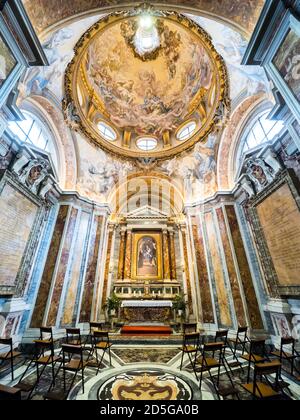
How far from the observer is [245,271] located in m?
7.59

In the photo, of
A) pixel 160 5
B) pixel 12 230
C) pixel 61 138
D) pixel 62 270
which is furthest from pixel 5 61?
pixel 62 270

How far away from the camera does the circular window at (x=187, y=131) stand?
38.8ft

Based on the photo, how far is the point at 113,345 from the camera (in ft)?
23.2

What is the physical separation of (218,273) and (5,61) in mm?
9856

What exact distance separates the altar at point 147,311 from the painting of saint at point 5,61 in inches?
384

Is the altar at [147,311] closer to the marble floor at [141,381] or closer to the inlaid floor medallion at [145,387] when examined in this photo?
the marble floor at [141,381]

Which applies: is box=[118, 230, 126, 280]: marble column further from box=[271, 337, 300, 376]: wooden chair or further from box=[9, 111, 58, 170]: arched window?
box=[271, 337, 300, 376]: wooden chair

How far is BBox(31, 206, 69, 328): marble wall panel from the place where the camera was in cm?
701

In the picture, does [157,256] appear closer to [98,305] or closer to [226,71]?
[98,305]

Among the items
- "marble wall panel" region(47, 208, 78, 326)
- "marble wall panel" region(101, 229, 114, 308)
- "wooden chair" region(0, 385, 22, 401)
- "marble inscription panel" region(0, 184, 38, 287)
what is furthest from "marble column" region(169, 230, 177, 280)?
"wooden chair" region(0, 385, 22, 401)

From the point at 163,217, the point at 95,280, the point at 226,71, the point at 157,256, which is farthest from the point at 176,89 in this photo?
the point at 95,280

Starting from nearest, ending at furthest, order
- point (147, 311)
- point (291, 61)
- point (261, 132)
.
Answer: point (291, 61) < point (261, 132) < point (147, 311)

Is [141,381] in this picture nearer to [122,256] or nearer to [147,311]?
[147,311]

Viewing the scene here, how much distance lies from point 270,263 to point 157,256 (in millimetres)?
6703
